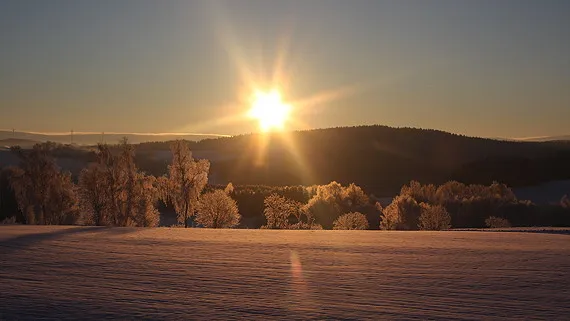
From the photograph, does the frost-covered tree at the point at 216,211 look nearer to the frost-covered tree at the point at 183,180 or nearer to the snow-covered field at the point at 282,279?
the frost-covered tree at the point at 183,180

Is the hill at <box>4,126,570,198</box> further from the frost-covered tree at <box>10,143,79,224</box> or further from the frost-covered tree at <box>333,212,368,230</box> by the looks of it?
the frost-covered tree at <box>10,143,79,224</box>

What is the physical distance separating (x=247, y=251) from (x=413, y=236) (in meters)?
7.33

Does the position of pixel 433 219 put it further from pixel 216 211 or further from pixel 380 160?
pixel 380 160

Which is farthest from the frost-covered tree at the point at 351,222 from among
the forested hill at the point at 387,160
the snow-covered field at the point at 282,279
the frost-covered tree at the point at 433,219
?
the forested hill at the point at 387,160

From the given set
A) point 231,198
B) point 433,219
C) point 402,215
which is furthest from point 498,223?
point 231,198

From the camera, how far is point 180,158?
37.5 metres

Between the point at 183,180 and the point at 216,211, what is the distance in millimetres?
4979

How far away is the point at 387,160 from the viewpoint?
6102 inches

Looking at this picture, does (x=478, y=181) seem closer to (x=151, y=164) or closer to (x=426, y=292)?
(x=151, y=164)

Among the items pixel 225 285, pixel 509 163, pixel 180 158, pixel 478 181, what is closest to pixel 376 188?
pixel 478 181

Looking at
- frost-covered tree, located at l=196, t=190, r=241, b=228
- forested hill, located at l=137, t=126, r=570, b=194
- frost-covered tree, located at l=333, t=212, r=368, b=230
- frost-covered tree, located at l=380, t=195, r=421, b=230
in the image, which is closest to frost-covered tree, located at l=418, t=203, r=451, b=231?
frost-covered tree, located at l=380, t=195, r=421, b=230

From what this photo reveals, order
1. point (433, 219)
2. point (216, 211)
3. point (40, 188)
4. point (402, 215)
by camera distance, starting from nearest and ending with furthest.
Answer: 1. point (40, 188)
2. point (216, 211)
3. point (433, 219)
4. point (402, 215)

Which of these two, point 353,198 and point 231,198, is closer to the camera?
point 231,198

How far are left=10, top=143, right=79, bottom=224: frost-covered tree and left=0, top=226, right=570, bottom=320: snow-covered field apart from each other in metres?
20.6
